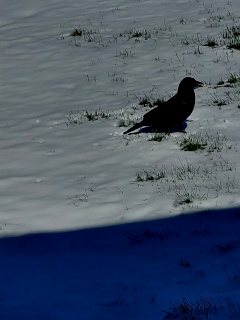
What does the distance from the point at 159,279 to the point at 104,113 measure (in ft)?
21.4

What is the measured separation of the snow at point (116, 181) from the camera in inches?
267

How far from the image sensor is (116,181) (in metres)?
9.92

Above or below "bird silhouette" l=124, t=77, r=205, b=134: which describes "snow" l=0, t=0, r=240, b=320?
below

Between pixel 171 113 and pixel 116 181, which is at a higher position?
pixel 171 113

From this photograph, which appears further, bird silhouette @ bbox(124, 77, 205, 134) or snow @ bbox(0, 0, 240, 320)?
bird silhouette @ bbox(124, 77, 205, 134)

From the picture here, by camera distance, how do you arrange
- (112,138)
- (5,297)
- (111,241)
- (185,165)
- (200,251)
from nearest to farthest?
1. (5,297)
2. (200,251)
3. (111,241)
4. (185,165)
5. (112,138)

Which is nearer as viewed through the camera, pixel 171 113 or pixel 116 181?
pixel 116 181

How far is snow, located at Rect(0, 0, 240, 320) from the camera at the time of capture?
679 centimetres

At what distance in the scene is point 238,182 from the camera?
905cm

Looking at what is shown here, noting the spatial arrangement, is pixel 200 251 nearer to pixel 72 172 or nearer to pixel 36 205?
pixel 36 205

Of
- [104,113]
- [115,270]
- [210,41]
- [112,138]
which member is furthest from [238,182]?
[210,41]

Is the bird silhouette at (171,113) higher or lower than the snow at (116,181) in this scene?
higher

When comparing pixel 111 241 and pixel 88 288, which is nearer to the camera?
pixel 88 288

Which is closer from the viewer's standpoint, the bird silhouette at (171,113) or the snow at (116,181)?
the snow at (116,181)
